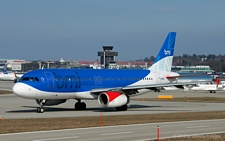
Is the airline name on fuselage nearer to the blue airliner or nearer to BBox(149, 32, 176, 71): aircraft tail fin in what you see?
the blue airliner

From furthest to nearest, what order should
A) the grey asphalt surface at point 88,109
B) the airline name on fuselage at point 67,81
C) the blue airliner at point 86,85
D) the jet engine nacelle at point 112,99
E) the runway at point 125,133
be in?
the jet engine nacelle at point 112,99 → the airline name on fuselage at point 67,81 → the blue airliner at point 86,85 → the grey asphalt surface at point 88,109 → the runway at point 125,133

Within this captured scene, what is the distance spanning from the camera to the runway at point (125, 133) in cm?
2411

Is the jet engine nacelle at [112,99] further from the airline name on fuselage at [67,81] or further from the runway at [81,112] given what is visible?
the airline name on fuselage at [67,81]

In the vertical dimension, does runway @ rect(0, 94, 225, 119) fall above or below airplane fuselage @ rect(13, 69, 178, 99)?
below

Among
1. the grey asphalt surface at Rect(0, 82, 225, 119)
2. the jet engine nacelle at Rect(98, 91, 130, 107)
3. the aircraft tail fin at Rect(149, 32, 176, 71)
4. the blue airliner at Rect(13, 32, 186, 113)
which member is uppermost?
the aircraft tail fin at Rect(149, 32, 176, 71)

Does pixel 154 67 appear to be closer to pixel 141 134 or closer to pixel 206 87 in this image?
pixel 141 134

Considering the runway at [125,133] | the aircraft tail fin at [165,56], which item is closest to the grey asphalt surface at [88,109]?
the aircraft tail fin at [165,56]

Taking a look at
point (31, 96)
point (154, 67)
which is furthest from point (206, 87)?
point (31, 96)

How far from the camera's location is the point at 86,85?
45.9 meters

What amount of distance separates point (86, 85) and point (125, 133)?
19.8 m

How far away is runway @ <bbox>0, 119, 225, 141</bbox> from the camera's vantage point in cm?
2411

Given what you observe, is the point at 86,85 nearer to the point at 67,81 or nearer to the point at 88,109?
the point at 67,81

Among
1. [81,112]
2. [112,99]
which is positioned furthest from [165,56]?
[81,112]

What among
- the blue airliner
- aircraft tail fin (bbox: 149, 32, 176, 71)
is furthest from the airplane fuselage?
aircraft tail fin (bbox: 149, 32, 176, 71)
